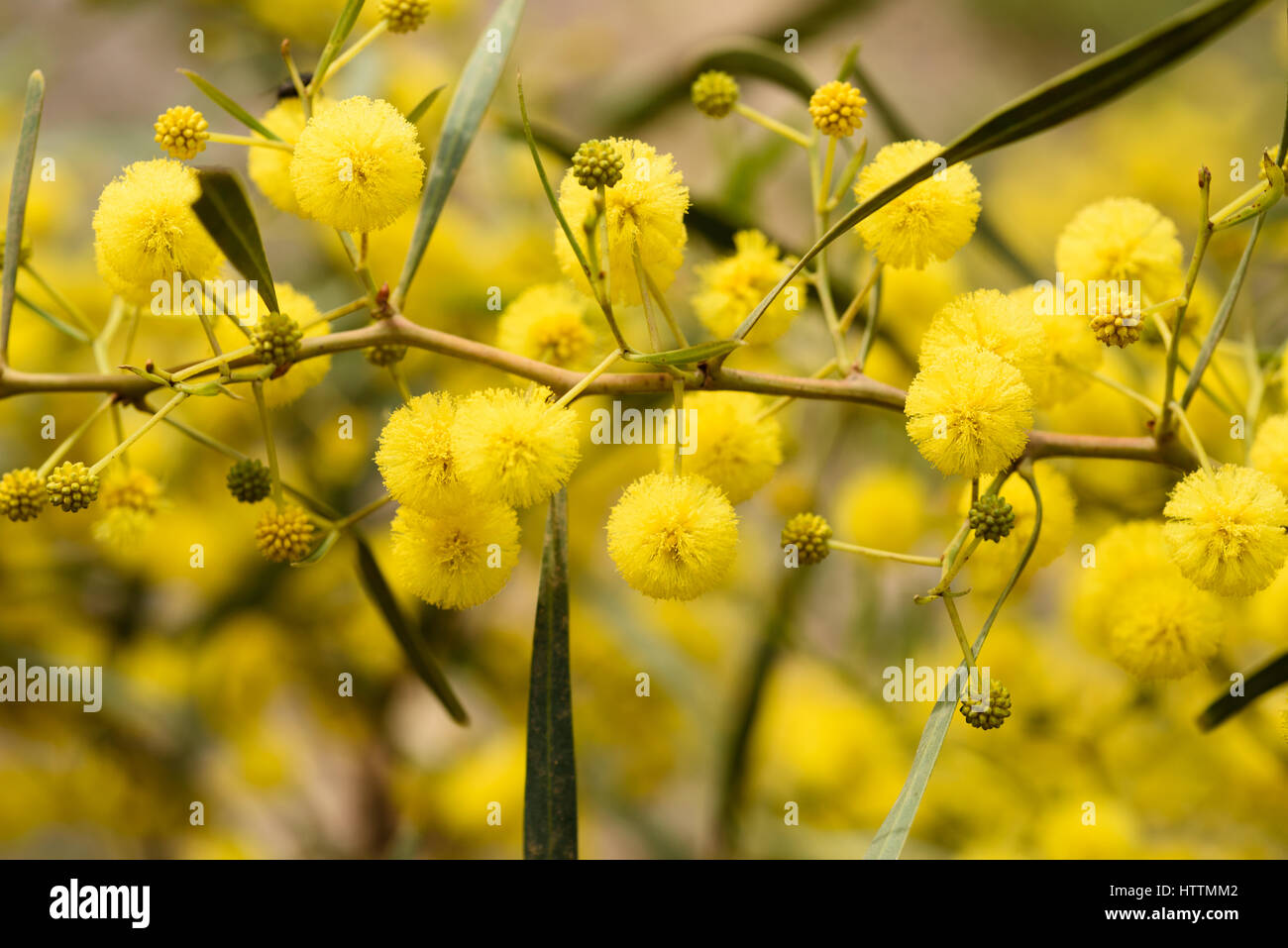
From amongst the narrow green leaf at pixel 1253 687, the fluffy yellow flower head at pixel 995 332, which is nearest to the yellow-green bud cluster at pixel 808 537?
the fluffy yellow flower head at pixel 995 332

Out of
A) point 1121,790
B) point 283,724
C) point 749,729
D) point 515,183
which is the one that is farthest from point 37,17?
point 1121,790

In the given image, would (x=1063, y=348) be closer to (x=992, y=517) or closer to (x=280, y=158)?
(x=992, y=517)

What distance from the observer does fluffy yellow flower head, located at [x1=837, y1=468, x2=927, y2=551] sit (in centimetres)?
145

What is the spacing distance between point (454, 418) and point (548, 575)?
20 centimetres

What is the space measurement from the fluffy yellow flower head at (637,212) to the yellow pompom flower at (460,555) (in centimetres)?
20

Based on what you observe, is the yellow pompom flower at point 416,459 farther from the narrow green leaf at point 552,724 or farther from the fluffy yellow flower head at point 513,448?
the narrow green leaf at point 552,724

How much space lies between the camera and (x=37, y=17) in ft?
7.04

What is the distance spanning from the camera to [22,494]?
2.40 feet

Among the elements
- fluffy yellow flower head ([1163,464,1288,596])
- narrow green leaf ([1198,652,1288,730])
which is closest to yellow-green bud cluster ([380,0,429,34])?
fluffy yellow flower head ([1163,464,1288,596])

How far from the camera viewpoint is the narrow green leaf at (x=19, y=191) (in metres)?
0.77

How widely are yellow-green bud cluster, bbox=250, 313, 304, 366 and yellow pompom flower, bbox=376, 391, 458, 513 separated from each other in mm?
89

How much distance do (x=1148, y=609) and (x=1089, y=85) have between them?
0.46 metres

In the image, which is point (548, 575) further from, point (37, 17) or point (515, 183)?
point (37, 17)

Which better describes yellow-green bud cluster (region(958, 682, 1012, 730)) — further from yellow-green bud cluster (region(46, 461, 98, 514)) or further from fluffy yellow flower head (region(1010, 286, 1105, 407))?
yellow-green bud cluster (region(46, 461, 98, 514))
